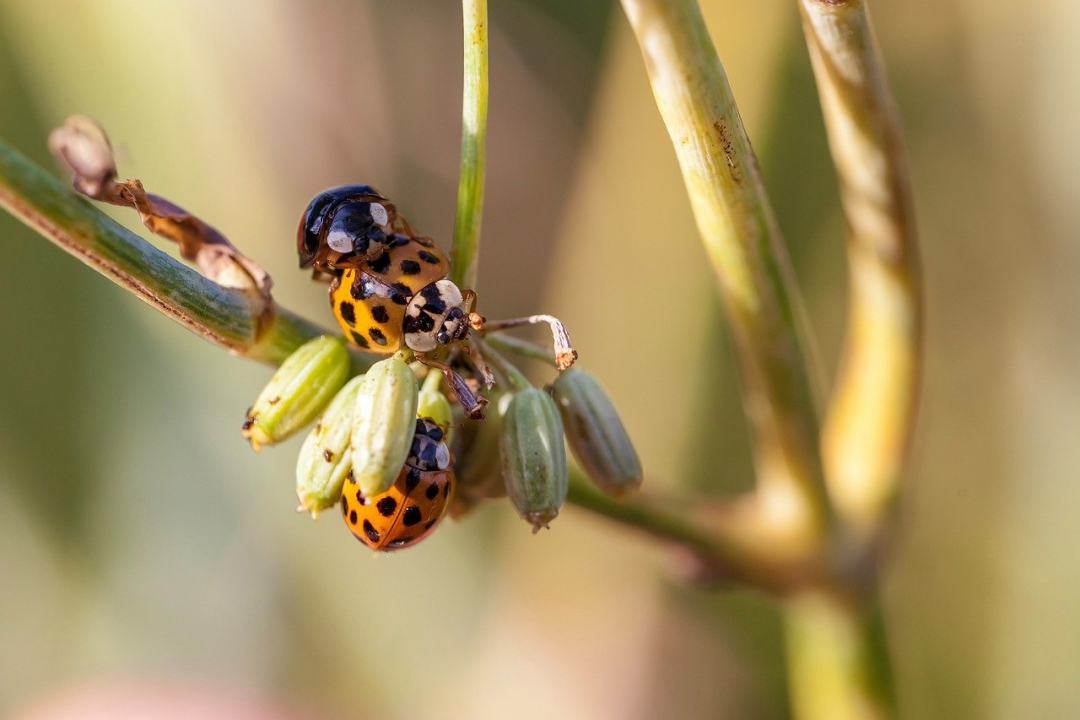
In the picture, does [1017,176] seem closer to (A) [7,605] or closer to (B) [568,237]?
(B) [568,237]

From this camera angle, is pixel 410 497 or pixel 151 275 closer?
pixel 151 275

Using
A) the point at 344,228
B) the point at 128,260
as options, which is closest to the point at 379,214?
the point at 344,228

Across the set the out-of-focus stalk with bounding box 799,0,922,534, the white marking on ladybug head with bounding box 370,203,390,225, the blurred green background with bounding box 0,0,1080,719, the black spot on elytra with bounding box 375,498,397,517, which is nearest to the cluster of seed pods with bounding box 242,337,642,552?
the black spot on elytra with bounding box 375,498,397,517

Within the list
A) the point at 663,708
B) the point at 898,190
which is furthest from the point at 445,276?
the point at 663,708

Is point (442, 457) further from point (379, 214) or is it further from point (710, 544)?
point (710, 544)

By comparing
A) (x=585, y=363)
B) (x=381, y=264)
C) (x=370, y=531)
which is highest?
(x=585, y=363)

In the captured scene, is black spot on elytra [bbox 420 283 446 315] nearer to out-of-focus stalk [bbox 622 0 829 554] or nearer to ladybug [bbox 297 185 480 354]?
ladybug [bbox 297 185 480 354]

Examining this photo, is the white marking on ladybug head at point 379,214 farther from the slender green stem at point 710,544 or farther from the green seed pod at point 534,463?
the slender green stem at point 710,544
